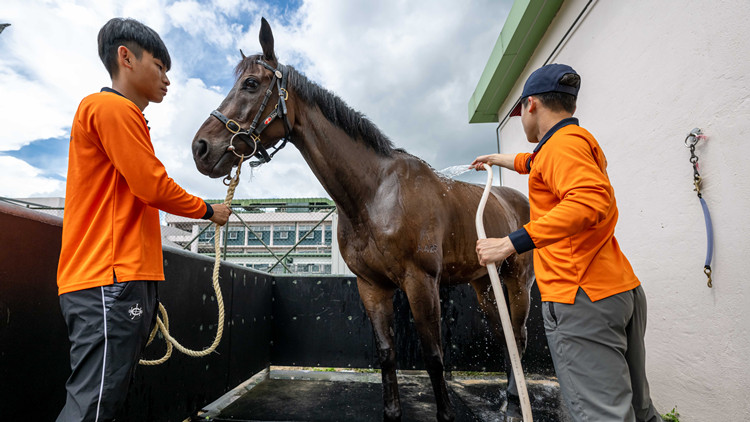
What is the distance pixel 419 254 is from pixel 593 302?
1.19 metres

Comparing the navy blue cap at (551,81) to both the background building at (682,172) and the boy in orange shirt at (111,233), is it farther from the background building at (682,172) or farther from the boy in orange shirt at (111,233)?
the boy in orange shirt at (111,233)

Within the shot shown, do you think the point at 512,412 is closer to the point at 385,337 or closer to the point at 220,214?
the point at 385,337

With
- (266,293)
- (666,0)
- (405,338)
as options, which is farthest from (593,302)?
(266,293)

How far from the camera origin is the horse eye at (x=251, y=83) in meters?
2.22

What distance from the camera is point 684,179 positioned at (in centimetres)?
226

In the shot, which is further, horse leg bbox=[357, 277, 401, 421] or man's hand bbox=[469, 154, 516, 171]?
horse leg bbox=[357, 277, 401, 421]

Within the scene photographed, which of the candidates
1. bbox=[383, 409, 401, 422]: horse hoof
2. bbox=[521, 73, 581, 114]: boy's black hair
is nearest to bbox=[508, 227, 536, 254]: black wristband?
bbox=[521, 73, 581, 114]: boy's black hair

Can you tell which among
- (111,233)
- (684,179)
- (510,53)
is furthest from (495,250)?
(510,53)

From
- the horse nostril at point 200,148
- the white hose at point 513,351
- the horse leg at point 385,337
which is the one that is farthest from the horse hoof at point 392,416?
the horse nostril at point 200,148

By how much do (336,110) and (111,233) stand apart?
64.9 inches

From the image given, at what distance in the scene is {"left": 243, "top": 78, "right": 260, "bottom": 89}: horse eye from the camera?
7.30 feet

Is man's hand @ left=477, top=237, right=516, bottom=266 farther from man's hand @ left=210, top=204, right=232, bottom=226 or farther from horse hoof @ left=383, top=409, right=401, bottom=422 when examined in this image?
horse hoof @ left=383, top=409, right=401, bottom=422

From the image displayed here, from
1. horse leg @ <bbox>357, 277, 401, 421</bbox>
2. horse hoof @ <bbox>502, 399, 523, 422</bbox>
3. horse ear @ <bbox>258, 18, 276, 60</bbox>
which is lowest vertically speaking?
horse hoof @ <bbox>502, 399, 523, 422</bbox>

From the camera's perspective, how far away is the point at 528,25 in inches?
182
